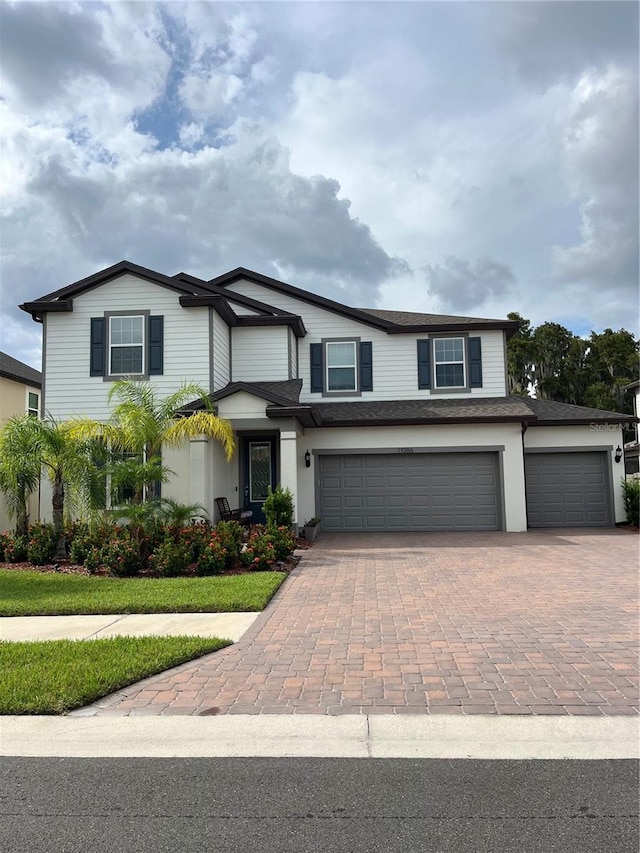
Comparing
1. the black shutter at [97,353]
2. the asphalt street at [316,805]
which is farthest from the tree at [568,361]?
the asphalt street at [316,805]

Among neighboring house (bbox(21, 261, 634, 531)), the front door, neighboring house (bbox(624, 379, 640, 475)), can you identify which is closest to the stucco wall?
neighboring house (bbox(21, 261, 634, 531))

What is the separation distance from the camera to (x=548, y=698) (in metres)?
4.76

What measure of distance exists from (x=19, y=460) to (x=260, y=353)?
7904 mm

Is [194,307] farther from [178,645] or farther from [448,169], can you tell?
[178,645]

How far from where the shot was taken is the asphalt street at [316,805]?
297 centimetres

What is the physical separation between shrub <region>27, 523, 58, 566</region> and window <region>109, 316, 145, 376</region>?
5590 mm

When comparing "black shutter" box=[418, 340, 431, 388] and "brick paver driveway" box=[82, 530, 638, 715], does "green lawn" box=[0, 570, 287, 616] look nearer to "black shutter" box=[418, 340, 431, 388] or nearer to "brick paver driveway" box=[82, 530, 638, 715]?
"brick paver driveway" box=[82, 530, 638, 715]

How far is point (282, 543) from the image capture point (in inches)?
459

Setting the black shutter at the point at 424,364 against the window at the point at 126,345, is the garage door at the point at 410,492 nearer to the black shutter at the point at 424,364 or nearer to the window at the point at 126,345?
the black shutter at the point at 424,364

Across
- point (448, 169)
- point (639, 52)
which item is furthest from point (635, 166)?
point (448, 169)

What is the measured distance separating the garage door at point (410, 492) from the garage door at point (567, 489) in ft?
5.49

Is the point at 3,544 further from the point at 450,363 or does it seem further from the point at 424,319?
the point at 424,319

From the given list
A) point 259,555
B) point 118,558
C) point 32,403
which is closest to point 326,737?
point 259,555

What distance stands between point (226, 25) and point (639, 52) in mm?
6677
